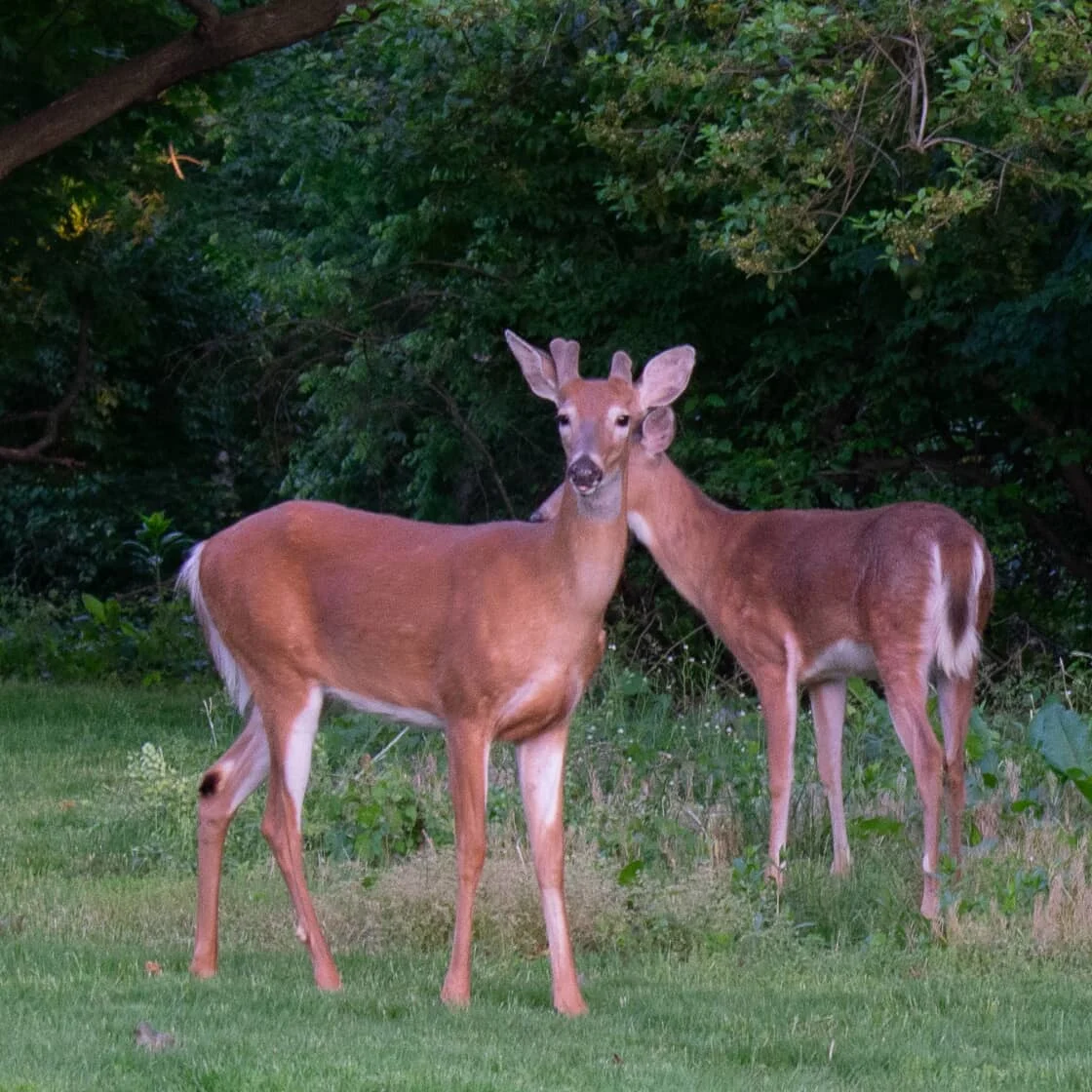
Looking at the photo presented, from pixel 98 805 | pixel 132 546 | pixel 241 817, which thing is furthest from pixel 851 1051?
pixel 132 546

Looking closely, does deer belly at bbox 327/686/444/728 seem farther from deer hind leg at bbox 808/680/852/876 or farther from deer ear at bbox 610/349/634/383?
deer hind leg at bbox 808/680/852/876

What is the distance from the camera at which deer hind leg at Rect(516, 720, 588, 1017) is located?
6.29m

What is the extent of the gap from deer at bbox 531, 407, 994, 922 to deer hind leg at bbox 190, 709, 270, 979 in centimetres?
218

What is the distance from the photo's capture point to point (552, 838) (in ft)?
21.3

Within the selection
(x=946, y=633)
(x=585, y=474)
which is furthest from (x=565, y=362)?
(x=946, y=633)

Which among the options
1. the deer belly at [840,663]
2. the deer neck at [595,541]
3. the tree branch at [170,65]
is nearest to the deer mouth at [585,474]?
the deer neck at [595,541]

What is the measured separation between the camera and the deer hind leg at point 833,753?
28.5 feet

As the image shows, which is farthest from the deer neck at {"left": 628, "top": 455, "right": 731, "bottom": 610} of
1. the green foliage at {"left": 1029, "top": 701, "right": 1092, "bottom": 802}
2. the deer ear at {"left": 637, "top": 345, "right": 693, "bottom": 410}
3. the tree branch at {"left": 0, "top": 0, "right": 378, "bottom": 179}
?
the tree branch at {"left": 0, "top": 0, "right": 378, "bottom": 179}

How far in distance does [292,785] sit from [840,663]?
3275 millimetres

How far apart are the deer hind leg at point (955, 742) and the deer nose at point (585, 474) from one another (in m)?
2.91

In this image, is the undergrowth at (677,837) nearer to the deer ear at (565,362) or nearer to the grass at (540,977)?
the grass at (540,977)

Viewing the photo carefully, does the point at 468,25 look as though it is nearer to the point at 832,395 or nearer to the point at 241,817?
the point at 832,395

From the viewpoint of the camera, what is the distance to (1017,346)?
1240 cm

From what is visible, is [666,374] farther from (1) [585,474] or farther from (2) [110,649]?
(2) [110,649]
